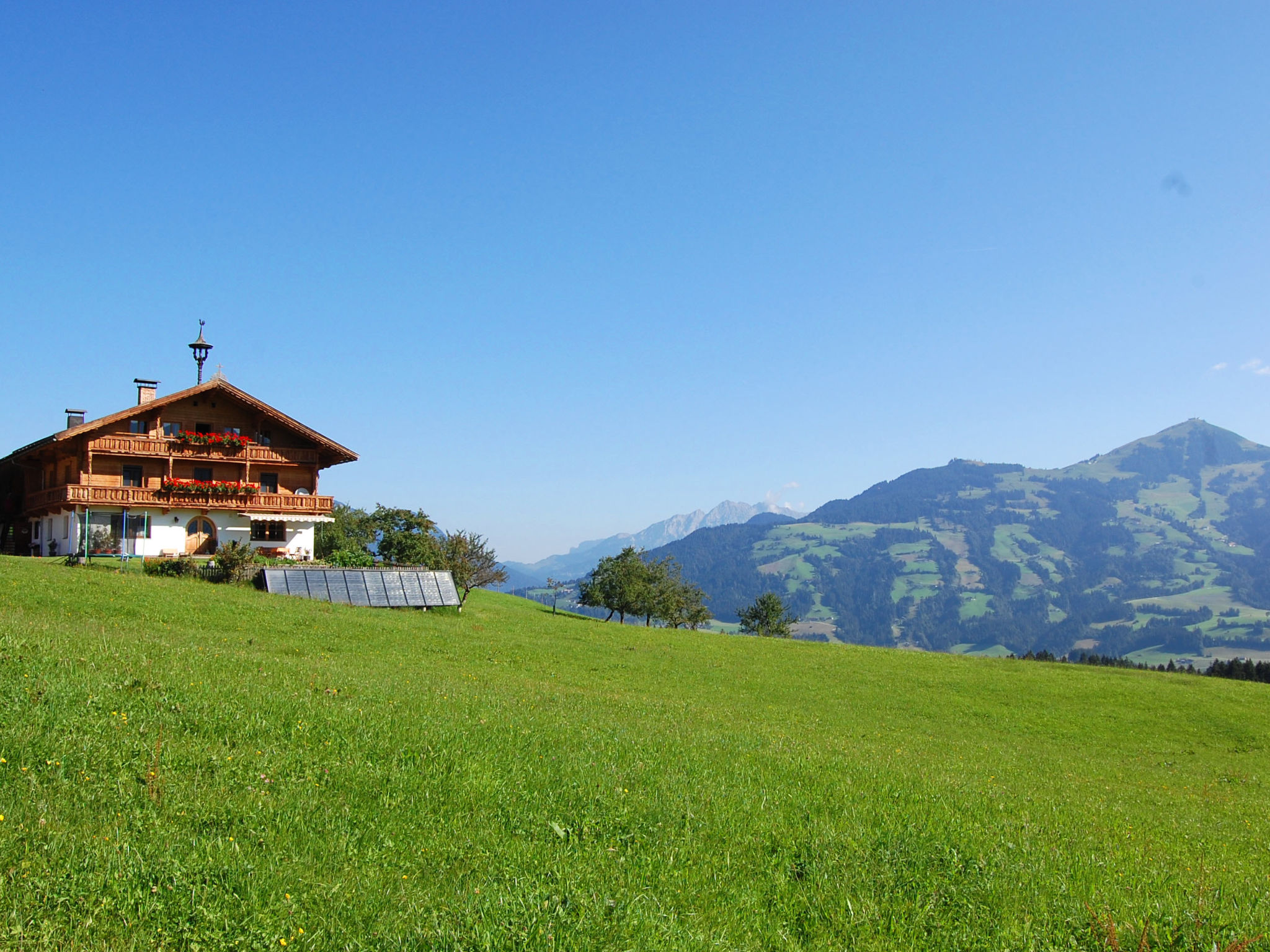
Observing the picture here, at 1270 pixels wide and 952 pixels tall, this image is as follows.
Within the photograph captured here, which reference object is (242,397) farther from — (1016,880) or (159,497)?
(1016,880)

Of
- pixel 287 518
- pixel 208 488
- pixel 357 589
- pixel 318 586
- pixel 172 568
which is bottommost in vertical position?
pixel 357 589

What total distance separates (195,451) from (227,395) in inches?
164

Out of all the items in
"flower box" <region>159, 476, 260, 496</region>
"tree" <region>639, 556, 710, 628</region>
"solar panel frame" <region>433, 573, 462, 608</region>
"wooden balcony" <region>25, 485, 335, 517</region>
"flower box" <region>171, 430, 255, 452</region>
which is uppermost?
"flower box" <region>171, 430, 255, 452</region>

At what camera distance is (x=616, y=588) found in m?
80.8

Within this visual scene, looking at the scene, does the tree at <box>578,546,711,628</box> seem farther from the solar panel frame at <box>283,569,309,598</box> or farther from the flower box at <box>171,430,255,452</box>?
the solar panel frame at <box>283,569,309,598</box>

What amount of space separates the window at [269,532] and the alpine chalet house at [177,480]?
64 mm

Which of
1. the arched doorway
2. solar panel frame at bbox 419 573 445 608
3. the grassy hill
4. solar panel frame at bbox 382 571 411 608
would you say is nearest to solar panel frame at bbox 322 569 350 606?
solar panel frame at bbox 382 571 411 608

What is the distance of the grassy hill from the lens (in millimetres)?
6977

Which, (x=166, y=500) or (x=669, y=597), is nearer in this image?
(x=166, y=500)

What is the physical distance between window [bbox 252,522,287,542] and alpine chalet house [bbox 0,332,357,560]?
0.21ft

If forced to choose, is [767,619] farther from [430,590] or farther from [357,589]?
[357,589]

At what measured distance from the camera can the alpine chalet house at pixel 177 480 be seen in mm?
51250

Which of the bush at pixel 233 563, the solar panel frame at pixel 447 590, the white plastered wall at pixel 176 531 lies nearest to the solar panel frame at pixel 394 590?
the solar panel frame at pixel 447 590

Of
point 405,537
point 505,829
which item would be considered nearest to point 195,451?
point 405,537
